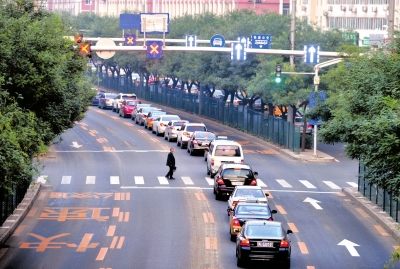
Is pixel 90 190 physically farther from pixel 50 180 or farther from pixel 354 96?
pixel 354 96

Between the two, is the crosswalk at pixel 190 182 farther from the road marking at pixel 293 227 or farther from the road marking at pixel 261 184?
the road marking at pixel 293 227

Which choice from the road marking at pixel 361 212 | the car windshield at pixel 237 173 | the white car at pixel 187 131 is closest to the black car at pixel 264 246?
the road marking at pixel 361 212

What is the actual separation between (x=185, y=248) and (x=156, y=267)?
394cm

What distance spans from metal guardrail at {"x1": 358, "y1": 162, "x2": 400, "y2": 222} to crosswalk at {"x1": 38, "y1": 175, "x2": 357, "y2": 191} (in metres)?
3.70

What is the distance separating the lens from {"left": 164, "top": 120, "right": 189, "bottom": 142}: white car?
282 feet

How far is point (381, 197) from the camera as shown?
2215 inches

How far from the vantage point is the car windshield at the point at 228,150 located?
66562 millimetres

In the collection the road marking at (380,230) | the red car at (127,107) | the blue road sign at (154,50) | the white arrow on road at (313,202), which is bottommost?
the red car at (127,107)

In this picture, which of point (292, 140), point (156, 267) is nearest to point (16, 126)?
point (156, 267)

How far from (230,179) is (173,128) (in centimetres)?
2877

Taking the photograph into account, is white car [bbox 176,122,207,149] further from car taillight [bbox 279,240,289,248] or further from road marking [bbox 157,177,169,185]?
car taillight [bbox 279,240,289,248]

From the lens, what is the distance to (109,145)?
8519 centimetres

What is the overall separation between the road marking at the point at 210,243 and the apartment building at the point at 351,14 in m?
99.4

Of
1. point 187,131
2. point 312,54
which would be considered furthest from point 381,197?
point 187,131
